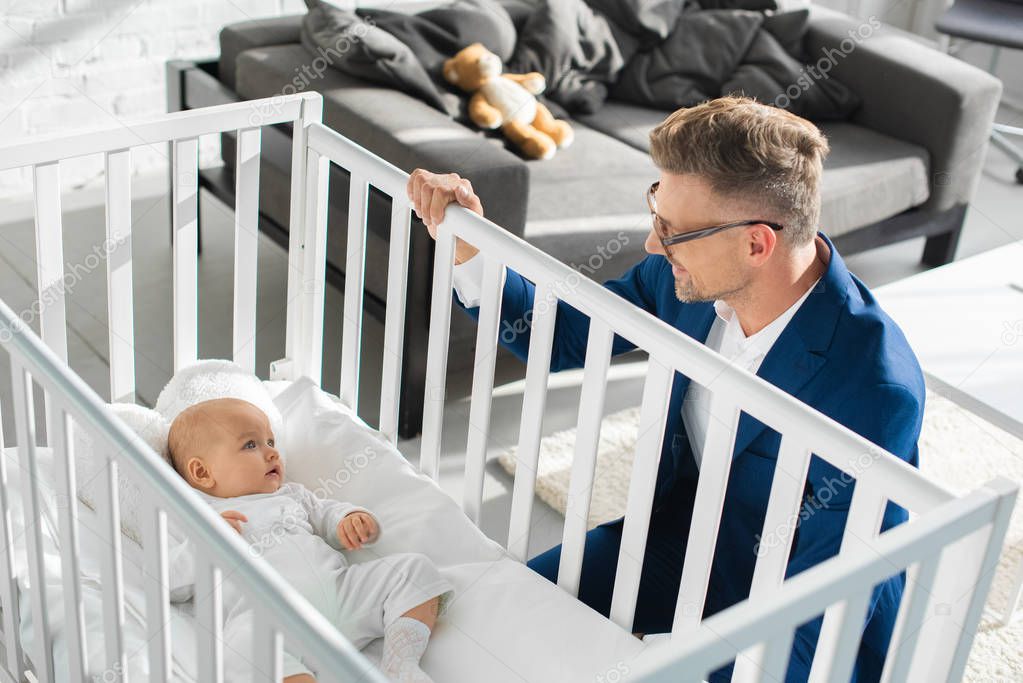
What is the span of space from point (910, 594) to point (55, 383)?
2.82ft

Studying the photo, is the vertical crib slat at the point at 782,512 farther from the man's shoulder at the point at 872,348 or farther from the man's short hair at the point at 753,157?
the man's short hair at the point at 753,157

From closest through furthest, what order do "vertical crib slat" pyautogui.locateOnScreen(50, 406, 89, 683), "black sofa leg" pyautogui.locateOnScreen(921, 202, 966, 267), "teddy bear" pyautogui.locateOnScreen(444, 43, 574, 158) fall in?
"vertical crib slat" pyautogui.locateOnScreen(50, 406, 89, 683) → "teddy bear" pyautogui.locateOnScreen(444, 43, 574, 158) → "black sofa leg" pyautogui.locateOnScreen(921, 202, 966, 267)

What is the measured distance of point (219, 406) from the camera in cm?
174

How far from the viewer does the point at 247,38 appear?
3.00 meters

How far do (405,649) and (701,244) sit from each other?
2.01ft

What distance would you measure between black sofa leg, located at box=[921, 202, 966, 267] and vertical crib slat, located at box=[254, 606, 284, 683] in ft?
9.25

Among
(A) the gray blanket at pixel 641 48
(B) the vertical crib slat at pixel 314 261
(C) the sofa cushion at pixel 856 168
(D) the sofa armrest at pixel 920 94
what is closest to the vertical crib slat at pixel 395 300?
(B) the vertical crib slat at pixel 314 261

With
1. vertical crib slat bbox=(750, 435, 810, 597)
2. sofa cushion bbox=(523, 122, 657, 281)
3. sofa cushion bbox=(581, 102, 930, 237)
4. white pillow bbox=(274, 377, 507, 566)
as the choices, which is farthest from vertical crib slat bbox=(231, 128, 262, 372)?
sofa cushion bbox=(581, 102, 930, 237)

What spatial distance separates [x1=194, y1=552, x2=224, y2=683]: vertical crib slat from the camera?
3.47 ft

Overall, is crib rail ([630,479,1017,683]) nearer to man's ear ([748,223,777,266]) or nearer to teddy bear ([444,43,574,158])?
man's ear ([748,223,777,266])

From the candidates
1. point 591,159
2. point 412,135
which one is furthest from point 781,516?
point 591,159

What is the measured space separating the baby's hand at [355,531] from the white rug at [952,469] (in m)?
0.72

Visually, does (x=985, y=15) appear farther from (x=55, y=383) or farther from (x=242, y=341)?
(x=55, y=383)

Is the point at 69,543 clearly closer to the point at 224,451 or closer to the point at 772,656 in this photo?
the point at 224,451
